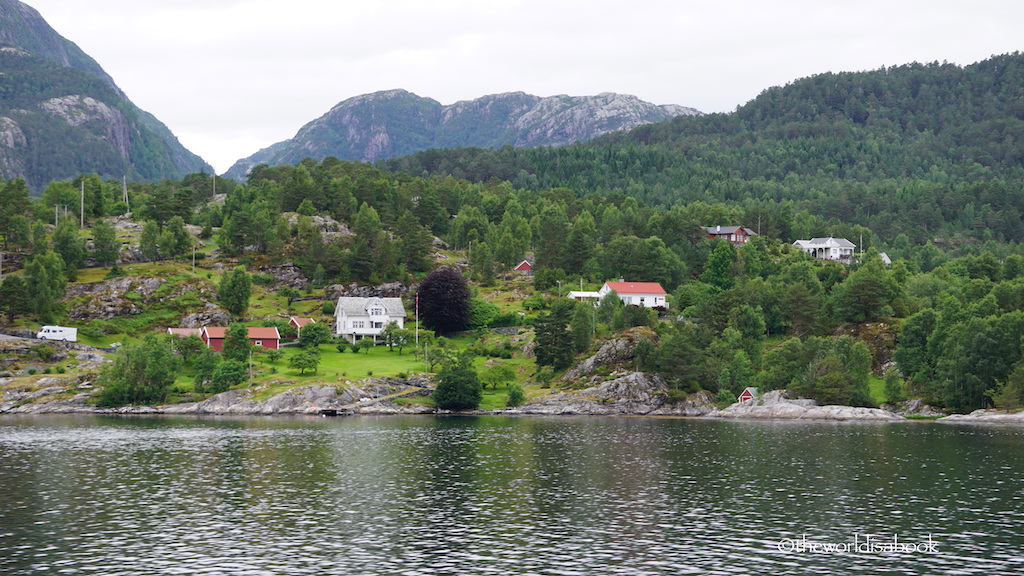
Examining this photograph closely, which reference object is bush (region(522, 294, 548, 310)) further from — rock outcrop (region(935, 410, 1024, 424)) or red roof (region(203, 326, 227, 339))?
rock outcrop (region(935, 410, 1024, 424))

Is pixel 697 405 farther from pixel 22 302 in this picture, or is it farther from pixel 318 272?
pixel 22 302

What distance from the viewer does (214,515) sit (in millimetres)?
57719

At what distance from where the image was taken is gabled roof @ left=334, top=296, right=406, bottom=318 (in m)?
171

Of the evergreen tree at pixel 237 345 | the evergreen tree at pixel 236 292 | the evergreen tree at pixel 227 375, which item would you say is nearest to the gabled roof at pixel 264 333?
the evergreen tree at pixel 237 345

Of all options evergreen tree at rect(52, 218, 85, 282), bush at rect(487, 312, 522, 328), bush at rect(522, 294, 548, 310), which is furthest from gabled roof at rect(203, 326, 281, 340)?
bush at rect(522, 294, 548, 310)

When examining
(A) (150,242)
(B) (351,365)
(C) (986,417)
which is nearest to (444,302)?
(B) (351,365)

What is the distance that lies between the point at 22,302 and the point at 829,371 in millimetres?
136202

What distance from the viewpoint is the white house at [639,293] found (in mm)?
176375

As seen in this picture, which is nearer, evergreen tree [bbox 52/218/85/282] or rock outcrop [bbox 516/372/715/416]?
rock outcrop [bbox 516/372/715/416]

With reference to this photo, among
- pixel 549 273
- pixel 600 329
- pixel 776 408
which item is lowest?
pixel 776 408

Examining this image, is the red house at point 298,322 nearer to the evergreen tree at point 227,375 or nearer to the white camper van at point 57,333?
the evergreen tree at point 227,375

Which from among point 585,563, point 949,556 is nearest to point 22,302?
point 585,563

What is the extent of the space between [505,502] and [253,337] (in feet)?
333

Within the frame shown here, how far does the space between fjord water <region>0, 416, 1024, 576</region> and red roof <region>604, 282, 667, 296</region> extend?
71.5 m
